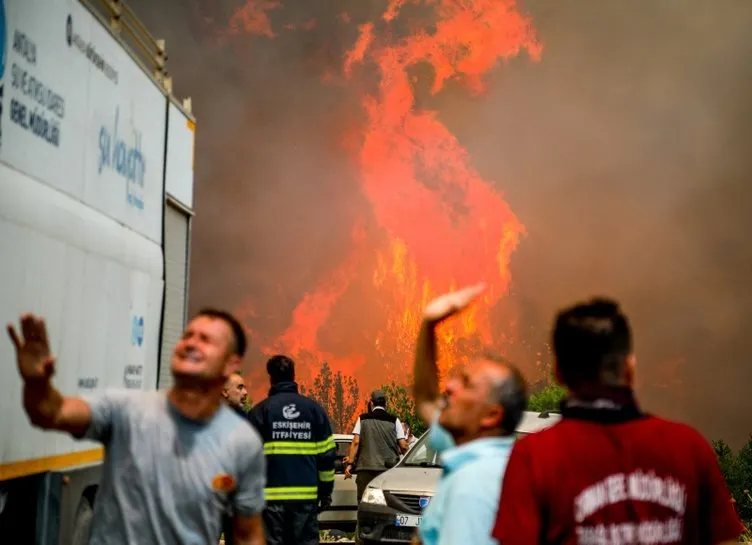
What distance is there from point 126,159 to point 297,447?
2.62m

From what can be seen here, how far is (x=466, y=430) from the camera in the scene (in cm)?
338

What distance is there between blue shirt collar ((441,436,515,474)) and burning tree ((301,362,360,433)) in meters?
76.6

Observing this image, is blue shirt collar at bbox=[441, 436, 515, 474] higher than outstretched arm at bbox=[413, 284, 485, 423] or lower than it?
lower

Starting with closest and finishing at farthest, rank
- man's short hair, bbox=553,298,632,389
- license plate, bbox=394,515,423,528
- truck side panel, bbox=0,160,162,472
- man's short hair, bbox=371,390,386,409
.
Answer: man's short hair, bbox=553,298,632,389 < truck side panel, bbox=0,160,162,472 < license plate, bbox=394,515,423,528 < man's short hair, bbox=371,390,386,409

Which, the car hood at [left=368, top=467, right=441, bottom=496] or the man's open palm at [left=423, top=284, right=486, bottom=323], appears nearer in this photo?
the man's open palm at [left=423, top=284, right=486, bottom=323]

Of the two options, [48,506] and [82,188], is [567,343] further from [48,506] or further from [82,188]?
[82,188]

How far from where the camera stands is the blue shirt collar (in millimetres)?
3215

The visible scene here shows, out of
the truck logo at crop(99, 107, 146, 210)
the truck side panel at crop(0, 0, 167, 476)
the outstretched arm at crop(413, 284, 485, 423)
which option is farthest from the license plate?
the outstretched arm at crop(413, 284, 485, 423)

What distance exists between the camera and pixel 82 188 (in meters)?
6.36

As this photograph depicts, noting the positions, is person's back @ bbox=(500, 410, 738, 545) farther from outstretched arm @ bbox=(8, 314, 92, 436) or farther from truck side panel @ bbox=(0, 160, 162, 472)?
truck side panel @ bbox=(0, 160, 162, 472)

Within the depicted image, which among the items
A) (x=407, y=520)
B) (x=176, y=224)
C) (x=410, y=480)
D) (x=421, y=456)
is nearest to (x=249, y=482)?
(x=176, y=224)

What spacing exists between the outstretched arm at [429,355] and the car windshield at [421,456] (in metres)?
7.71

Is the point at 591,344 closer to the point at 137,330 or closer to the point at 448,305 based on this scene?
the point at 448,305

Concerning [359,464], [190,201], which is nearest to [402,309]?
[359,464]
